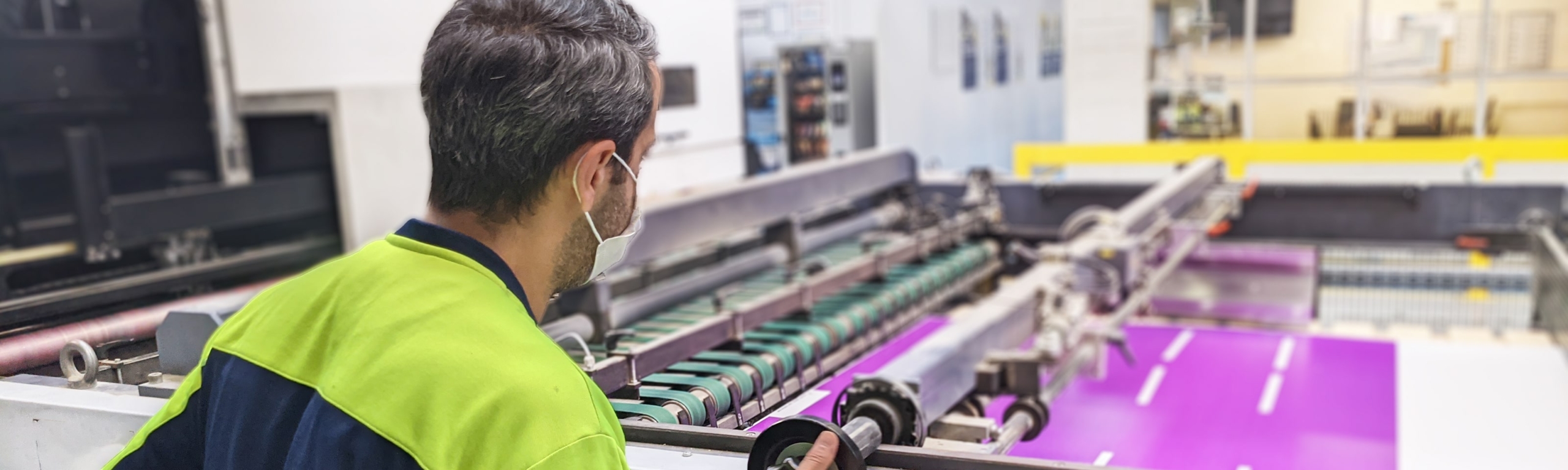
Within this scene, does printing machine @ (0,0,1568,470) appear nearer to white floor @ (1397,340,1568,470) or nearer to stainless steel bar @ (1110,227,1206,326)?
stainless steel bar @ (1110,227,1206,326)

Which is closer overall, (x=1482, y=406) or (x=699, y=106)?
(x=1482, y=406)

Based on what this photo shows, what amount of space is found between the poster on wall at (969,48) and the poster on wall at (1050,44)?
2115 mm

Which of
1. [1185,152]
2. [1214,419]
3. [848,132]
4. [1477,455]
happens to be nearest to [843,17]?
[848,132]

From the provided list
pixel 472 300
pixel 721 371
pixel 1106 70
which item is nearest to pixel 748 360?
pixel 721 371

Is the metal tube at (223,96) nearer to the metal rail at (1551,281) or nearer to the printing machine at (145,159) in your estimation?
the printing machine at (145,159)

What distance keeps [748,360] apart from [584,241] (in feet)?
3.50

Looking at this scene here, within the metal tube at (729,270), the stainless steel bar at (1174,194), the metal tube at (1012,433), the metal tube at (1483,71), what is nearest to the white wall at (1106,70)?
the metal tube at (1483,71)

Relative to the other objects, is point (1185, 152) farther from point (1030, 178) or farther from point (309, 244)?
point (309, 244)

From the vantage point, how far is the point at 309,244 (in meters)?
4.86

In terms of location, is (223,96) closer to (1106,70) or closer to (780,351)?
(780,351)

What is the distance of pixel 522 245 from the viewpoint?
1.10 metres

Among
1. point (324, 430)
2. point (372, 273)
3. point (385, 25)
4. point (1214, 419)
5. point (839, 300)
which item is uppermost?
point (385, 25)

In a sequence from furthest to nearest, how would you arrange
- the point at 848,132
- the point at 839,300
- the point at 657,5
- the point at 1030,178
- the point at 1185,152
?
1. the point at 848,132
2. the point at 657,5
3. the point at 1185,152
4. the point at 1030,178
5. the point at 839,300

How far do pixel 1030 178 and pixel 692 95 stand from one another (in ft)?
8.95
